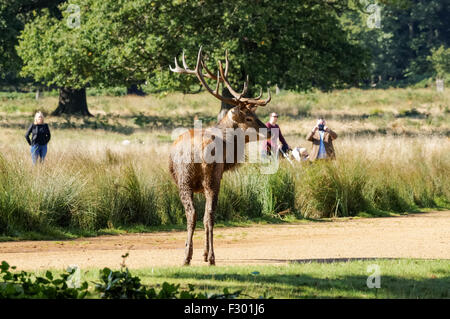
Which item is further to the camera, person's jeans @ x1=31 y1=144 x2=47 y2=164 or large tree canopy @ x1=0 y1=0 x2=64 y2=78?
large tree canopy @ x1=0 y1=0 x2=64 y2=78

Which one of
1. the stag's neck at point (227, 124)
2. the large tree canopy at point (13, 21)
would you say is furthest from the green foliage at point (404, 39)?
the stag's neck at point (227, 124)

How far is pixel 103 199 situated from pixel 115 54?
46.2 ft

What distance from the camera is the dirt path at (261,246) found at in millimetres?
10578

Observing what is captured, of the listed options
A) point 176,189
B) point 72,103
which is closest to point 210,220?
point 176,189

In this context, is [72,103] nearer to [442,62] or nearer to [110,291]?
[110,291]

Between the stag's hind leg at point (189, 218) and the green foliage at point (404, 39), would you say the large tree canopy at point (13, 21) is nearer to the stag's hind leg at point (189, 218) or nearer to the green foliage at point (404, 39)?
the stag's hind leg at point (189, 218)

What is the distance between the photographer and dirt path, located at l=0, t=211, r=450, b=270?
10.6m

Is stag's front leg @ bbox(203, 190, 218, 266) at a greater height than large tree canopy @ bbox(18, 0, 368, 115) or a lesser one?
lesser

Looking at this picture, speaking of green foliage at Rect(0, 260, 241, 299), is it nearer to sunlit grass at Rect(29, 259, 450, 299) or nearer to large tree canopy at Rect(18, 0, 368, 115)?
sunlit grass at Rect(29, 259, 450, 299)

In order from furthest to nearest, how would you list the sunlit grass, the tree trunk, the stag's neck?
the tree trunk → the stag's neck → the sunlit grass

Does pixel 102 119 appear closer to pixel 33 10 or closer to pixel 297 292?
pixel 33 10

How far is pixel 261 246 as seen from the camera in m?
12.2

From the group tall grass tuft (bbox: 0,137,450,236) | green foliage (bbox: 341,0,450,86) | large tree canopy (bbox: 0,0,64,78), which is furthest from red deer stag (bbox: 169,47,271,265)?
green foliage (bbox: 341,0,450,86)
